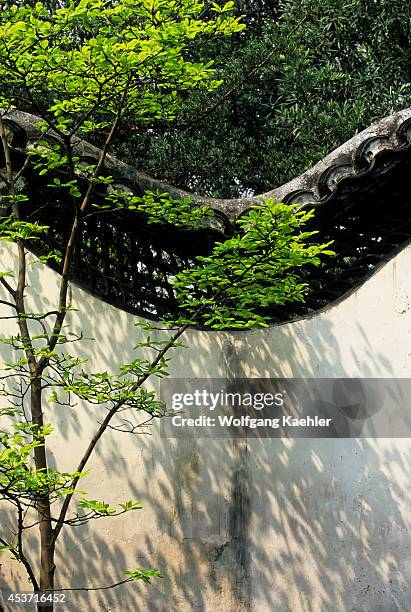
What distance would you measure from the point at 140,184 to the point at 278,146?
4.97 m

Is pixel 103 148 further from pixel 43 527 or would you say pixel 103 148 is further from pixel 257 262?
pixel 43 527

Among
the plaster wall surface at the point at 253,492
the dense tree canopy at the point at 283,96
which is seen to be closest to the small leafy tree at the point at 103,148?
the plaster wall surface at the point at 253,492

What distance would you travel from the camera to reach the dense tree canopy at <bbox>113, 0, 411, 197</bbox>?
28.9ft

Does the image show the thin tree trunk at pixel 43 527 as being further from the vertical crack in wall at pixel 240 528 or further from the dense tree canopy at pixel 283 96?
the dense tree canopy at pixel 283 96

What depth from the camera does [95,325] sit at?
17.7 feet

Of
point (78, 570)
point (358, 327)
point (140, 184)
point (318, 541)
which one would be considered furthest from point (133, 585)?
point (140, 184)

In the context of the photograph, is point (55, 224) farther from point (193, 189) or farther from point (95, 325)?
point (193, 189)

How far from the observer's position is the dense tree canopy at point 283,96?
880 centimetres

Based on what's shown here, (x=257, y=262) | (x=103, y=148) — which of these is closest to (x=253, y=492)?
(x=257, y=262)

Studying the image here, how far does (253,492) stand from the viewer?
533cm

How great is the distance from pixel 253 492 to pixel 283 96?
5396mm

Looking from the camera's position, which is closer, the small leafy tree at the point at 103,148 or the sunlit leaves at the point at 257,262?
the small leafy tree at the point at 103,148

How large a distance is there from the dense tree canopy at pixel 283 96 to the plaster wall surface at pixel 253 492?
11.8ft

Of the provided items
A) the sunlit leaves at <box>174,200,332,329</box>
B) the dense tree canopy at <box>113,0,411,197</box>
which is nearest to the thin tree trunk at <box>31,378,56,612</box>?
the sunlit leaves at <box>174,200,332,329</box>
